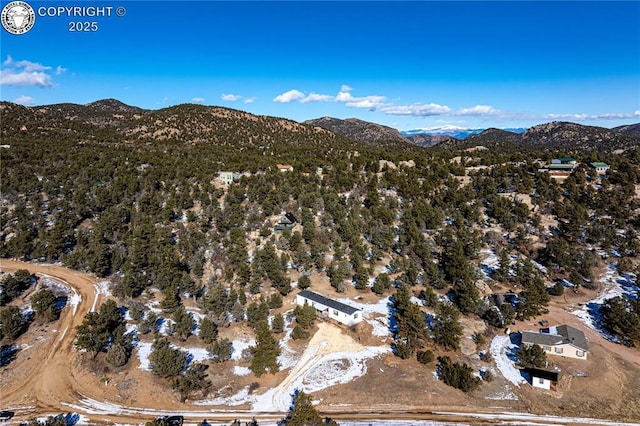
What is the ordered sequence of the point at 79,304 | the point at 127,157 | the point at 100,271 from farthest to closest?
the point at 127,157
the point at 100,271
the point at 79,304

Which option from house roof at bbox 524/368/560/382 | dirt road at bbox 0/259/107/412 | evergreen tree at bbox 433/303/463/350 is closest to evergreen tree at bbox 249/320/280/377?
dirt road at bbox 0/259/107/412

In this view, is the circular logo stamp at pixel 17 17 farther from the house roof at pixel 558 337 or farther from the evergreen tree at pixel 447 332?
the house roof at pixel 558 337

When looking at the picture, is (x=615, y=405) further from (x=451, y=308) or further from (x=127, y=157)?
(x=127, y=157)

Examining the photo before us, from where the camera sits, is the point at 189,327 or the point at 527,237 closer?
the point at 189,327


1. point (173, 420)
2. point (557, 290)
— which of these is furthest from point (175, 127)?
point (557, 290)

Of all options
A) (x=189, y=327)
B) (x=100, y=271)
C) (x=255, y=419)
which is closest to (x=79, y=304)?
(x=100, y=271)
